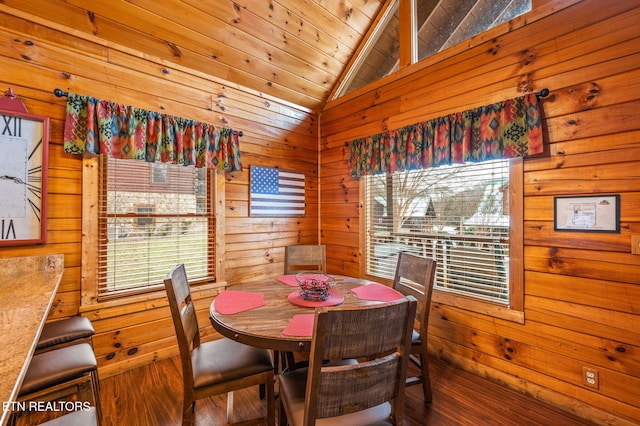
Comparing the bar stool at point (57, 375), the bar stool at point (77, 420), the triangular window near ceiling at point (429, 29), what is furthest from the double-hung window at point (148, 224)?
the triangular window near ceiling at point (429, 29)

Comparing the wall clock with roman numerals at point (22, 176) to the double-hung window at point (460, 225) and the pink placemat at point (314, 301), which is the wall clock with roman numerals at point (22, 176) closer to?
the pink placemat at point (314, 301)

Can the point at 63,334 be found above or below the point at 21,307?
below

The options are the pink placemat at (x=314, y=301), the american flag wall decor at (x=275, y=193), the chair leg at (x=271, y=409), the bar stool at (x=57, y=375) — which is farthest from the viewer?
the american flag wall decor at (x=275, y=193)

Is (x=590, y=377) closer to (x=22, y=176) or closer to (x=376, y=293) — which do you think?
(x=376, y=293)

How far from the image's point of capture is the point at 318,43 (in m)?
3.03

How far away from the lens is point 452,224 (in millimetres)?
2531

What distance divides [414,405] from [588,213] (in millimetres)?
1735

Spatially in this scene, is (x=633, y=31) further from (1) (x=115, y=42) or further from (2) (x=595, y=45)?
(1) (x=115, y=42)

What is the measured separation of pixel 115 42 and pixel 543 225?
3604mm

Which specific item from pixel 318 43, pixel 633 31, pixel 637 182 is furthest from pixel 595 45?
pixel 318 43

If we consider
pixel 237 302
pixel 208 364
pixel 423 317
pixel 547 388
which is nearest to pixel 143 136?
pixel 237 302

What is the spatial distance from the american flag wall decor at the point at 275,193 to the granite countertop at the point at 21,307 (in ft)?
5.60

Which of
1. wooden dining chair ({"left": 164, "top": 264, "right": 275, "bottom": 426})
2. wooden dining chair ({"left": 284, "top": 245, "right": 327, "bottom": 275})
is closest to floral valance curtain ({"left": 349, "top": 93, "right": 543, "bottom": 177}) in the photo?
wooden dining chair ({"left": 284, "top": 245, "right": 327, "bottom": 275})

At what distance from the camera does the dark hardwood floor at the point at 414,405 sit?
1.80 m
